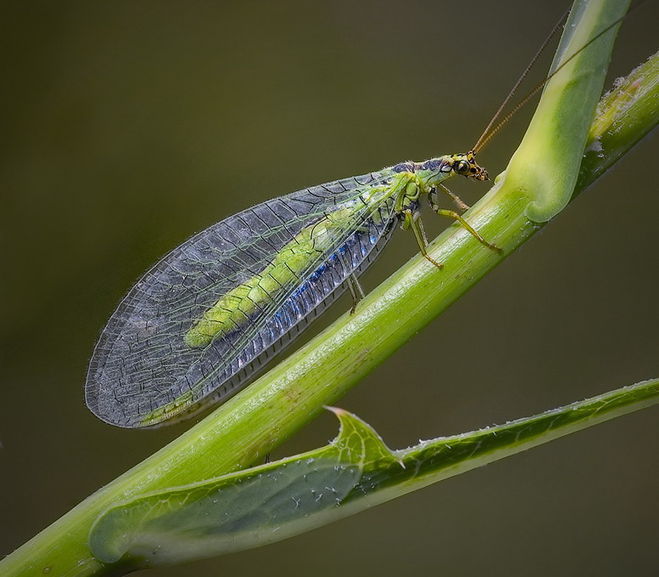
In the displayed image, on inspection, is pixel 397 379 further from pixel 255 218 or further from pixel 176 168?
pixel 255 218

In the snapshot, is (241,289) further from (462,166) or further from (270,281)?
(462,166)

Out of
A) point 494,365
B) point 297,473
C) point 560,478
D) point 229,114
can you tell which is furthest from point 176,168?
point 297,473

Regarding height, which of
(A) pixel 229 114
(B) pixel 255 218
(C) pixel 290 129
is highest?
(A) pixel 229 114

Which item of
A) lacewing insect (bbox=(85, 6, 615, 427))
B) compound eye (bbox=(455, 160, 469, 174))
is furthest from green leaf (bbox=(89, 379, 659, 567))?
compound eye (bbox=(455, 160, 469, 174))

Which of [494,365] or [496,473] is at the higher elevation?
[494,365]

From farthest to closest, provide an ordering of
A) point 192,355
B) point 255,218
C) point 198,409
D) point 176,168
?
point 176,168 → point 255,218 → point 192,355 → point 198,409

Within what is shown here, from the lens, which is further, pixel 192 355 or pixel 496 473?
pixel 496 473

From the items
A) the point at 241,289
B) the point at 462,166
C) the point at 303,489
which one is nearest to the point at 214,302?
the point at 241,289
